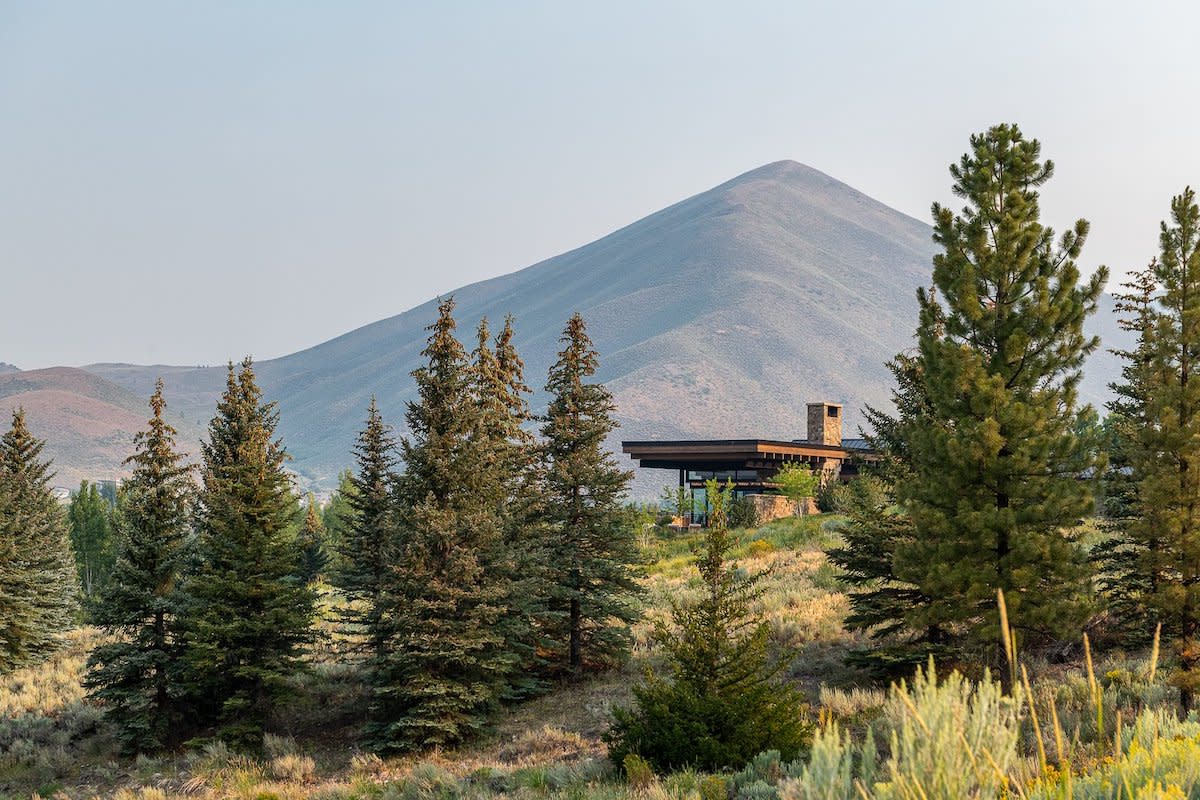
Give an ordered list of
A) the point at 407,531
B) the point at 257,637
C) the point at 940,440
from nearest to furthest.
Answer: the point at 940,440 → the point at 407,531 → the point at 257,637

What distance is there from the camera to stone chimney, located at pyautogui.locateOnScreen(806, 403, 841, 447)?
61656 millimetres

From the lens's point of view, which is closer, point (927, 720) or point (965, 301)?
point (927, 720)

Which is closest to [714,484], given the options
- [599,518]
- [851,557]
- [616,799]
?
[599,518]

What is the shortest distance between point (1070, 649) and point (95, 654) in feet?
83.3

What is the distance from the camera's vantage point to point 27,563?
44219mm

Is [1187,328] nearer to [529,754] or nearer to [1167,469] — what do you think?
[1167,469]

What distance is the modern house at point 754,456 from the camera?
187ft

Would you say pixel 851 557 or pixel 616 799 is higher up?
pixel 851 557

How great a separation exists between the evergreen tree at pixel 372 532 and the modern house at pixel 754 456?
2475 centimetres

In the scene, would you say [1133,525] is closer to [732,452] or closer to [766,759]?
[766,759]

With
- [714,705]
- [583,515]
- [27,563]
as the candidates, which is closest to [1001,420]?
[714,705]

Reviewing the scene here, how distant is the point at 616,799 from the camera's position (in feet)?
41.5

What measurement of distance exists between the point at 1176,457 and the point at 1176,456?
0.03m

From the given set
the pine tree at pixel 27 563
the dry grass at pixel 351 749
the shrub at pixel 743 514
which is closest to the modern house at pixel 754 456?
the shrub at pixel 743 514
